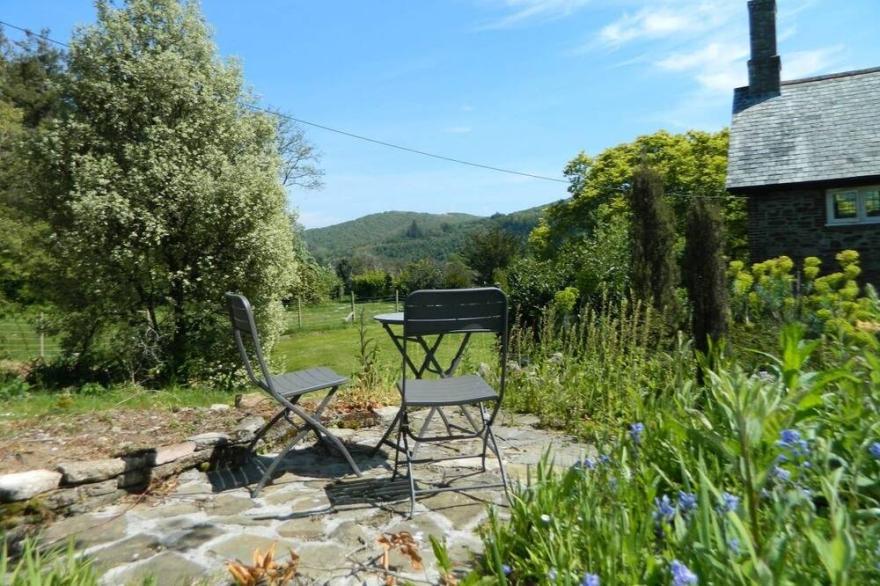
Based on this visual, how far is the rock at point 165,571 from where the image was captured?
2.26 metres

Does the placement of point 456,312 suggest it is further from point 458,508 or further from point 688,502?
point 688,502

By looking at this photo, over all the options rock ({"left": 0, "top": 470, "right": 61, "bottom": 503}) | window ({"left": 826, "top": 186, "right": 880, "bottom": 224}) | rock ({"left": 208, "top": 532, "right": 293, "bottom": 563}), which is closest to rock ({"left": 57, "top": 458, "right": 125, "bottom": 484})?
rock ({"left": 0, "top": 470, "right": 61, "bottom": 503})

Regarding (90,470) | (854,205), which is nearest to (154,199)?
(90,470)

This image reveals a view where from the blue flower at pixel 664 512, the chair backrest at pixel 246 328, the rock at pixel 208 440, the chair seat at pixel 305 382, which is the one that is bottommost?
the rock at pixel 208 440

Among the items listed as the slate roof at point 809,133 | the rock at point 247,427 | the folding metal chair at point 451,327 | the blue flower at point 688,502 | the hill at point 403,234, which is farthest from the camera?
the hill at point 403,234

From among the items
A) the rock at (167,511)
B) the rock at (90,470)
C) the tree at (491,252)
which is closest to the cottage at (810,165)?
the rock at (167,511)

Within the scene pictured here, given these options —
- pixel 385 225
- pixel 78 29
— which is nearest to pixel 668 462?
pixel 78 29

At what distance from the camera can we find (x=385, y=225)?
432ft

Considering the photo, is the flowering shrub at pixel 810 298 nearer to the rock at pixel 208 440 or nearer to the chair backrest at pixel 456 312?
the chair backrest at pixel 456 312

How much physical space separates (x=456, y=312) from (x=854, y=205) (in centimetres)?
1381

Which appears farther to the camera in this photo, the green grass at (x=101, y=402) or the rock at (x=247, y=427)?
the green grass at (x=101, y=402)

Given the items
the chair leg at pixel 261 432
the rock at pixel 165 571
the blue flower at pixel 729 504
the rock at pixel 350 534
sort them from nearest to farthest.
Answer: the blue flower at pixel 729 504
the rock at pixel 165 571
the rock at pixel 350 534
the chair leg at pixel 261 432

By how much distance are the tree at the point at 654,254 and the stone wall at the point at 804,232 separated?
18.0 feet

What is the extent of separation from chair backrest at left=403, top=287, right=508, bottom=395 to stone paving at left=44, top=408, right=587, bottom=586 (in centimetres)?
69
